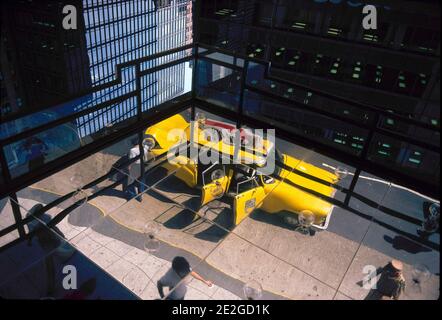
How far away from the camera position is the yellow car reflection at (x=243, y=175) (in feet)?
13.2

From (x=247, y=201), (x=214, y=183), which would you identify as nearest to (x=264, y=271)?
(x=247, y=201)

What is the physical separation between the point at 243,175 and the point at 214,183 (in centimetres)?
47

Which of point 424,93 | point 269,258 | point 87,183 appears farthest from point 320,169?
point 424,93

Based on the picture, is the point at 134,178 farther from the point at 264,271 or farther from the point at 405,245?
the point at 405,245

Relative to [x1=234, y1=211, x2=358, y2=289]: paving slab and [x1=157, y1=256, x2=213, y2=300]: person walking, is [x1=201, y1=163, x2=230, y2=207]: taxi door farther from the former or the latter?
[x1=157, y1=256, x2=213, y2=300]: person walking

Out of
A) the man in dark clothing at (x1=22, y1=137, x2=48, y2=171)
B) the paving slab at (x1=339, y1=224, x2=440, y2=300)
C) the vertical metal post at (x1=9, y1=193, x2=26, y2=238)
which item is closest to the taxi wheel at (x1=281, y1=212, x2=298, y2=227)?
the paving slab at (x1=339, y1=224, x2=440, y2=300)

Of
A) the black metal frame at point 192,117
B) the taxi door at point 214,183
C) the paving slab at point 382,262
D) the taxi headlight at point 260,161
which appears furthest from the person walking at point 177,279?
the taxi headlight at point 260,161

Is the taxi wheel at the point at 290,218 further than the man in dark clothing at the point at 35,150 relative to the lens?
No

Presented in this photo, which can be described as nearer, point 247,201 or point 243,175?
point 247,201

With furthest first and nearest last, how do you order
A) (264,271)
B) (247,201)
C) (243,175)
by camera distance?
1. (243,175)
2. (247,201)
3. (264,271)

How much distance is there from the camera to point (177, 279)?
10.2 ft

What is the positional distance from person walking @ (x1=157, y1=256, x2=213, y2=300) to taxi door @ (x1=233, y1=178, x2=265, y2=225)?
84 cm

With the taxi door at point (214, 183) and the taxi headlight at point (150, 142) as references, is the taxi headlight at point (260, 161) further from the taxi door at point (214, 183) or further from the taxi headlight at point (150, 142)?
the taxi headlight at point (150, 142)

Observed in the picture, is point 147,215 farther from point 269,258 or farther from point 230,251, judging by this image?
point 269,258
